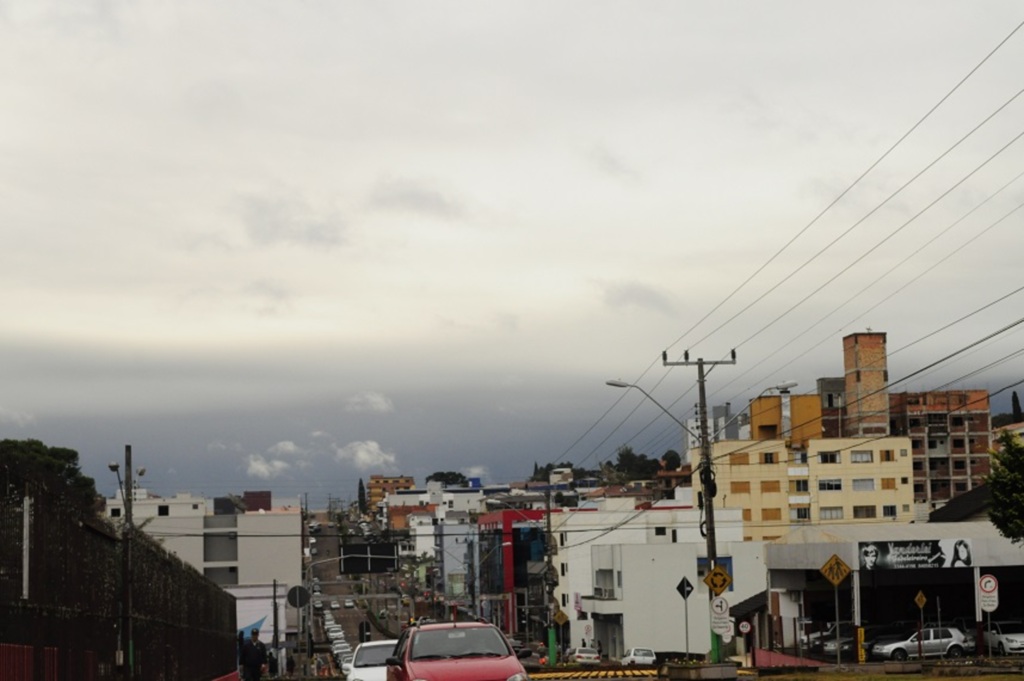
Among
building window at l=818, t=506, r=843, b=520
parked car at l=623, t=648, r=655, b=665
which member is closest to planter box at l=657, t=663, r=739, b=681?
parked car at l=623, t=648, r=655, b=665

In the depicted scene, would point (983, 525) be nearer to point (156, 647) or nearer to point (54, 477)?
point (156, 647)

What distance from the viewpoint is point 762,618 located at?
7475 cm

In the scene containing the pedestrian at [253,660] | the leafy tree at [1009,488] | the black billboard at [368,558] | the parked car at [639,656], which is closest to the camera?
the pedestrian at [253,660]

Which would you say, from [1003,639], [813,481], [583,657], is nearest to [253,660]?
[1003,639]

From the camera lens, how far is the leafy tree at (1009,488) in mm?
55625

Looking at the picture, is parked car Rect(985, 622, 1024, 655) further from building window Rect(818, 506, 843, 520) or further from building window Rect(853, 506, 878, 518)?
→ building window Rect(853, 506, 878, 518)

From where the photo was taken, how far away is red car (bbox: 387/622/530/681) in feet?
59.1

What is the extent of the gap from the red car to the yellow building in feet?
378

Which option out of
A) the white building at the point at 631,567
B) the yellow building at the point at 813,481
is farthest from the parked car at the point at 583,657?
the yellow building at the point at 813,481

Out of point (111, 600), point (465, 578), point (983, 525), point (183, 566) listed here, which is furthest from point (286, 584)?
point (111, 600)

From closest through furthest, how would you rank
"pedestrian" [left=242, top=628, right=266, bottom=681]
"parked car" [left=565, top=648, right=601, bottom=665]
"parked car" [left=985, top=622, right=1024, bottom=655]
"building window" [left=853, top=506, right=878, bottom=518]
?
"pedestrian" [left=242, top=628, right=266, bottom=681] → "parked car" [left=985, top=622, right=1024, bottom=655] → "parked car" [left=565, top=648, right=601, bottom=665] → "building window" [left=853, top=506, right=878, bottom=518]

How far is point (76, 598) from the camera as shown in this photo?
47.0ft

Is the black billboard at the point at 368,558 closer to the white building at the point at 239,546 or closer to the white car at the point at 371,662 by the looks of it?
the white car at the point at 371,662

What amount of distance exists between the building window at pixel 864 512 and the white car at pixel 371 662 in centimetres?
11567
